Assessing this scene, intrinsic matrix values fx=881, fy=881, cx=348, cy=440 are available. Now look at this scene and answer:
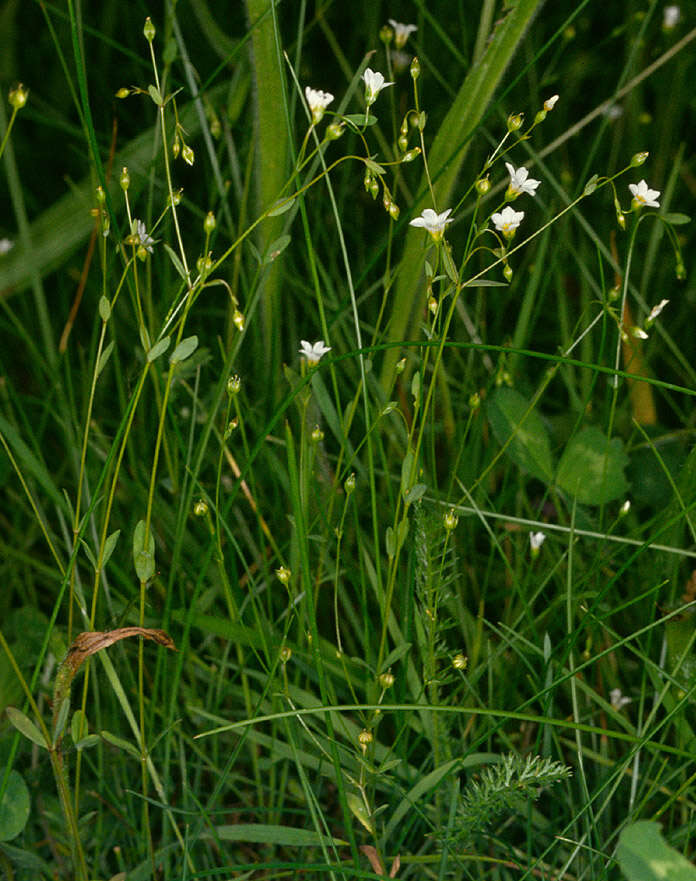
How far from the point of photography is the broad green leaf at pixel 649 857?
490mm

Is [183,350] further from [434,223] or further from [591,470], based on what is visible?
[591,470]

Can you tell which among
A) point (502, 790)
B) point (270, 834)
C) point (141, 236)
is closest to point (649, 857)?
point (502, 790)

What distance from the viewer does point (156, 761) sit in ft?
2.62

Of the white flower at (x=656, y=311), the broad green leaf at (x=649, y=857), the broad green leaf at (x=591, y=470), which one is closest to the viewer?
the broad green leaf at (x=649, y=857)

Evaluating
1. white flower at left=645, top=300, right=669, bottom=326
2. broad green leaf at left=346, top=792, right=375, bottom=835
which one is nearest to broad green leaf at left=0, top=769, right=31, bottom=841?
broad green leaf at left=346, top=792, right=375, bottom=835

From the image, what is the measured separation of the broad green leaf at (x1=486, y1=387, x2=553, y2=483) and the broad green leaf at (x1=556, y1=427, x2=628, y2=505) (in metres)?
0.02

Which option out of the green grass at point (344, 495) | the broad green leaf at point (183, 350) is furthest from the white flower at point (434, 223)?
the broad green leaf at point (183, 350)

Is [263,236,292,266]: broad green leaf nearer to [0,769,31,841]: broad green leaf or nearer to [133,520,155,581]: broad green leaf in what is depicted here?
[133,520,155,581]: broad green leaf

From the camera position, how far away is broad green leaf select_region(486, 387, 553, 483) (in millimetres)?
916

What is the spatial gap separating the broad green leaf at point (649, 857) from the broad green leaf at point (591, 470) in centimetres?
44

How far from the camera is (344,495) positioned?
95cm

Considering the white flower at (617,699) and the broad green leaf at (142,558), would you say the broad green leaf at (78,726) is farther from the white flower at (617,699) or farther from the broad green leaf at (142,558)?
the white flower at (617,699)

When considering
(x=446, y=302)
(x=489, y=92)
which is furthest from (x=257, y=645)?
(x=489, y=92)

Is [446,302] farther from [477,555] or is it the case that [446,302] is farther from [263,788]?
[263,788]
